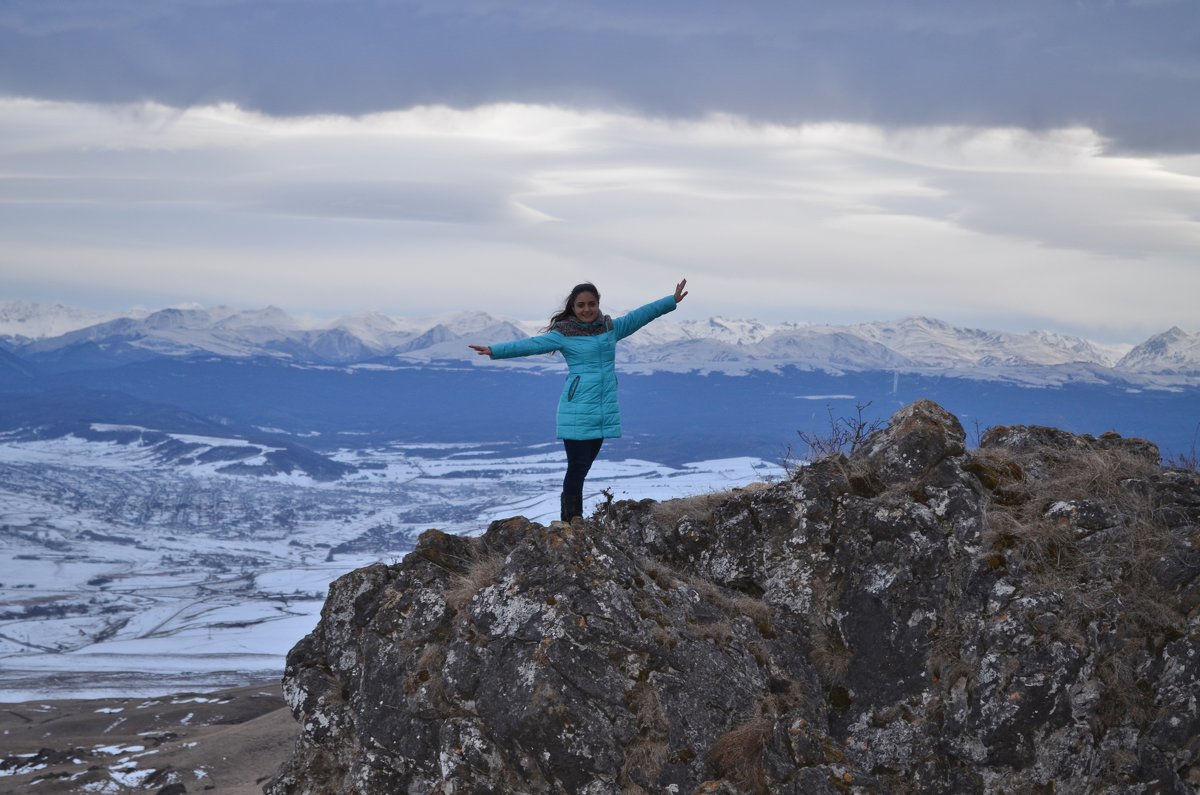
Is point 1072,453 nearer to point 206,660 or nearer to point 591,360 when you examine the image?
point 591,360

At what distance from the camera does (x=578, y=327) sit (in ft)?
49.0

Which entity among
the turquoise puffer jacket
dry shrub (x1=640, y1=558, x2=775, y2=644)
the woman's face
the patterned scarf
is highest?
the woman's face

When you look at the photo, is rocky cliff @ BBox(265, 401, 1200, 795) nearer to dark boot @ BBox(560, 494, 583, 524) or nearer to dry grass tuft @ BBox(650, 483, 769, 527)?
dry grass tuft @ BBox(650, 483, 769, 527)

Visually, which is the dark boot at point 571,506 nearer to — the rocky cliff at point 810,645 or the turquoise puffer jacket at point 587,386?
the rocky cliff at point 810,645

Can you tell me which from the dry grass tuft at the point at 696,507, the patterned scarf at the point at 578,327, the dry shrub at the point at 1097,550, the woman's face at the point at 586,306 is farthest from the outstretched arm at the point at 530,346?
the dry shrub at the point at 1097,550

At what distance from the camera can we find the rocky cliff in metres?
11.3

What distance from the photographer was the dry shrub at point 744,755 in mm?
11039

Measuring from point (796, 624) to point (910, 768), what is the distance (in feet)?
8.09

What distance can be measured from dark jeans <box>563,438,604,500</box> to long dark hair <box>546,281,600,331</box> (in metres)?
1.88

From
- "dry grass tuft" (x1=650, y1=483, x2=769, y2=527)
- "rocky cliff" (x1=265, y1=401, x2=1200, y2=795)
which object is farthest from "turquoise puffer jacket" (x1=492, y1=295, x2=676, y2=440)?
"dry grass tuft" (x1=650, y1=483, x2=769, y2=527)

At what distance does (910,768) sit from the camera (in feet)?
39.4

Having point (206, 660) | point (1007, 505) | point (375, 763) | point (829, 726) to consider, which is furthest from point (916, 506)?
point (206, 660)

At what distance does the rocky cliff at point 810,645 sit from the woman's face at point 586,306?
11.0ft

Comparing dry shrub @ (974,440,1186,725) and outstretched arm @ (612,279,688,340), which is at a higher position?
outstretched arm @ (612,279,688,340)
